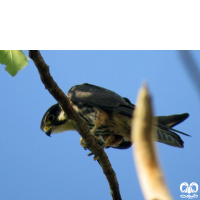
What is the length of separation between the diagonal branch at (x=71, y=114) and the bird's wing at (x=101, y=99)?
4.17ft

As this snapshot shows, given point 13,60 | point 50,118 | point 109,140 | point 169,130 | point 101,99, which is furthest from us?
point 50,118

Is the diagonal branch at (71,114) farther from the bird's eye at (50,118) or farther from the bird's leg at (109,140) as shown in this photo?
the bird's eye at (50,118)

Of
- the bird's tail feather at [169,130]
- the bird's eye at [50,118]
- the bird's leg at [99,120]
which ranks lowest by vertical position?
the bird's tail feather at [169,130]

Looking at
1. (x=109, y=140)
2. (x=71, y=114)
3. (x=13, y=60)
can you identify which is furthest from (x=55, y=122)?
(x=13, y=60)

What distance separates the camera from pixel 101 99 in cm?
550

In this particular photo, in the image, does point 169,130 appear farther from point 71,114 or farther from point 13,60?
point 13,60

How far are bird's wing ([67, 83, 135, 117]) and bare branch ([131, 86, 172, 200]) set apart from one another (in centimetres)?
483

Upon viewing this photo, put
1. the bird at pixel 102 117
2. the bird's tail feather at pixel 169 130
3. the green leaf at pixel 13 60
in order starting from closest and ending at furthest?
the green leaf at pixel 13 60
the bird's tail feather at pixel 169 130
the bird at pixel 102 117

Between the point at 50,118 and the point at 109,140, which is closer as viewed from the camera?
the point at 109,140

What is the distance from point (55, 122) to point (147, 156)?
5.39 metres

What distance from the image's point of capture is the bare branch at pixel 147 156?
1.20ft

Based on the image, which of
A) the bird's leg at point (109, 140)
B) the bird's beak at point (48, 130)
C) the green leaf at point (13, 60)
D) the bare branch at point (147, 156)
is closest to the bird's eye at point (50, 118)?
the bird's beak at point (48, 130)

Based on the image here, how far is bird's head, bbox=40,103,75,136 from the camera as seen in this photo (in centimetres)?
559
